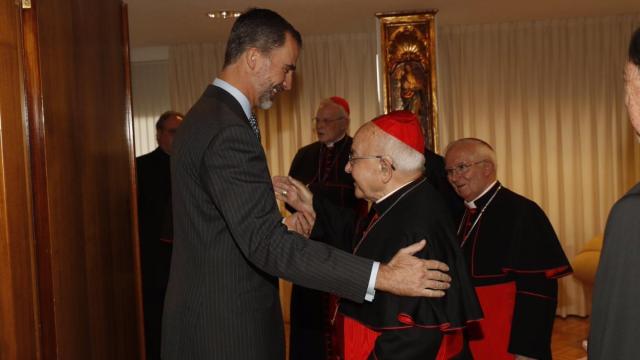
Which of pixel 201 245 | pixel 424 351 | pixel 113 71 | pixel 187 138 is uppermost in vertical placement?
pixel 113 71

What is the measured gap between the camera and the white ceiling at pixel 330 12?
5.92 metres

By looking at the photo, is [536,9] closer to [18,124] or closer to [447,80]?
[447,80]

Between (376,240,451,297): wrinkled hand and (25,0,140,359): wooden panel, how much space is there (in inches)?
41.9

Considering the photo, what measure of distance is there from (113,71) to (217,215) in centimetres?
110

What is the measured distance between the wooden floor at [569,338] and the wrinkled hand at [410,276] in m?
4.04

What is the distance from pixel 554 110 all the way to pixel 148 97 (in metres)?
4.70

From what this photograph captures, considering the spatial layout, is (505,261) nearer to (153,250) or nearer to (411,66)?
(153,250)

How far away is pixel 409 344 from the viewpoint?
2080mm

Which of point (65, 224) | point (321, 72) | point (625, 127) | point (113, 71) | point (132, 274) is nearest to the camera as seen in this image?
point (65, 224)

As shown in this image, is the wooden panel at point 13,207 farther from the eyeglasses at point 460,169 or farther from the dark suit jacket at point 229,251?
Result: the eyeglasses at point 460,169

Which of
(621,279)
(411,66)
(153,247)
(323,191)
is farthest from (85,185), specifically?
(411,66)

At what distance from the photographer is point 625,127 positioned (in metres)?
7.23

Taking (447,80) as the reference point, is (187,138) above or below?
below

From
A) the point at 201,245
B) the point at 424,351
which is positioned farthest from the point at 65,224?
the point at 424,351
